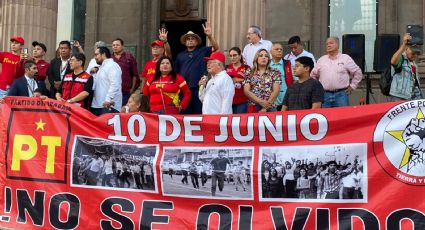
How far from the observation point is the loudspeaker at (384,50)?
11883 mm

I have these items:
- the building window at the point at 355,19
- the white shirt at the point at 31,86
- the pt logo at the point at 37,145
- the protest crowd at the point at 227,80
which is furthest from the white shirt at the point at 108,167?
the building window at the point at 355,19

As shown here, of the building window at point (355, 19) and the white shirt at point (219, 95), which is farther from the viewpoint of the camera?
the building window at point (355, 19)

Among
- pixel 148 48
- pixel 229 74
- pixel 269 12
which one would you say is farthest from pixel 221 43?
pixel 148 48

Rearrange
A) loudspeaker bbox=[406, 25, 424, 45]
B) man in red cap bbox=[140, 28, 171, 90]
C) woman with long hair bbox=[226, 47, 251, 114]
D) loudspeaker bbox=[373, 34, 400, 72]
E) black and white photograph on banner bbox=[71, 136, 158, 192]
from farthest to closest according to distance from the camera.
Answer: loudspeaker bbox=[373, 34, 400, 72] → man in red cap bbox=[140, 28, 171, 90] → loudspeaker bbox=[406, 25, 424, 45] → woman with long hair bbox=[226, 47, 251, 114] → black and white photograph on banner bbox=[71, 136, 158, 192]

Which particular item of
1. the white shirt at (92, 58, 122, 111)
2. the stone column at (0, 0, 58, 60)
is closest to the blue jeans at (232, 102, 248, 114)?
the white shirt at (92, 58, 122, 111)

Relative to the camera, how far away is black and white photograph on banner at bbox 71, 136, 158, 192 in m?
7.61

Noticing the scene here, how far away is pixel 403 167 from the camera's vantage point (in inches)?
259

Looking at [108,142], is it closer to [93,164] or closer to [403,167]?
[93,164]

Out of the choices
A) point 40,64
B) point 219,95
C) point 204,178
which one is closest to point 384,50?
point 219,95

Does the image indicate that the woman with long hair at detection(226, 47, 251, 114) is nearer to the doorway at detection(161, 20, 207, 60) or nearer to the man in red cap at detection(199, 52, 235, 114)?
the man in red cap at detection(199, 52, 235, 114)

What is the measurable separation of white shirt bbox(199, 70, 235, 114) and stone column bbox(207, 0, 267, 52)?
200 cm

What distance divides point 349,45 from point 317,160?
6218mm

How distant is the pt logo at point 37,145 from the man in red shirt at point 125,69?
3223mm

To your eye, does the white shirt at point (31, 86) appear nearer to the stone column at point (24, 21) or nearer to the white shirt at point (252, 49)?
the white shirt at point (252, 49)
